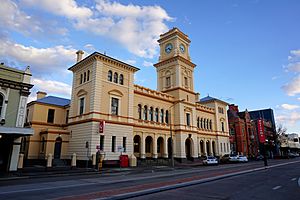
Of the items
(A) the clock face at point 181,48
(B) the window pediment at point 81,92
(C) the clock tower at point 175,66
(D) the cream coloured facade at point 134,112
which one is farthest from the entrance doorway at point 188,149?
(B) the window pediment at point 81,92

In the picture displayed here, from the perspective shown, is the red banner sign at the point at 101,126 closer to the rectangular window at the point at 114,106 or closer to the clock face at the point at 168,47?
the rectangular window at the point at 114,106

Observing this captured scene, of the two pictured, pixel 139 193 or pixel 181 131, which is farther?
pixel 181 131

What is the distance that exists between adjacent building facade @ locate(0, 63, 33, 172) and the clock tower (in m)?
27.0

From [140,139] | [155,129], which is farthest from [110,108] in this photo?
[155,129]

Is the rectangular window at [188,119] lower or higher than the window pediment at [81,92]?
lower

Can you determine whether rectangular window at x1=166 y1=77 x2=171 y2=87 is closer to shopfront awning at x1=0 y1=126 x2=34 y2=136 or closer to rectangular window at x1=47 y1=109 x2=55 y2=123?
rectangular window at x1=47 y1=109 x2=55 y2=123

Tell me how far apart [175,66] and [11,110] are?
30.2 m

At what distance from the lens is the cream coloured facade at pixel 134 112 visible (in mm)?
29328

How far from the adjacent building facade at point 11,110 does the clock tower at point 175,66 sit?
26991 mm

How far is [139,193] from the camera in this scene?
1007 cm

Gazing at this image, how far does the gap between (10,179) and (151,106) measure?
24107 millimetres

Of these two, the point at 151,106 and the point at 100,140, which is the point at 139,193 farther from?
the point at 151,106

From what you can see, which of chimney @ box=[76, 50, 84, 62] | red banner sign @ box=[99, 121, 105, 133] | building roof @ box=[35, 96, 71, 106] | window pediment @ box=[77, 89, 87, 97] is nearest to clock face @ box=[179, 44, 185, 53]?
chimney @ box=[76, 50, 84, 62]

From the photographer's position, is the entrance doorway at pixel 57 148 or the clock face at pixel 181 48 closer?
the entrance doorway at pixel 57 148
